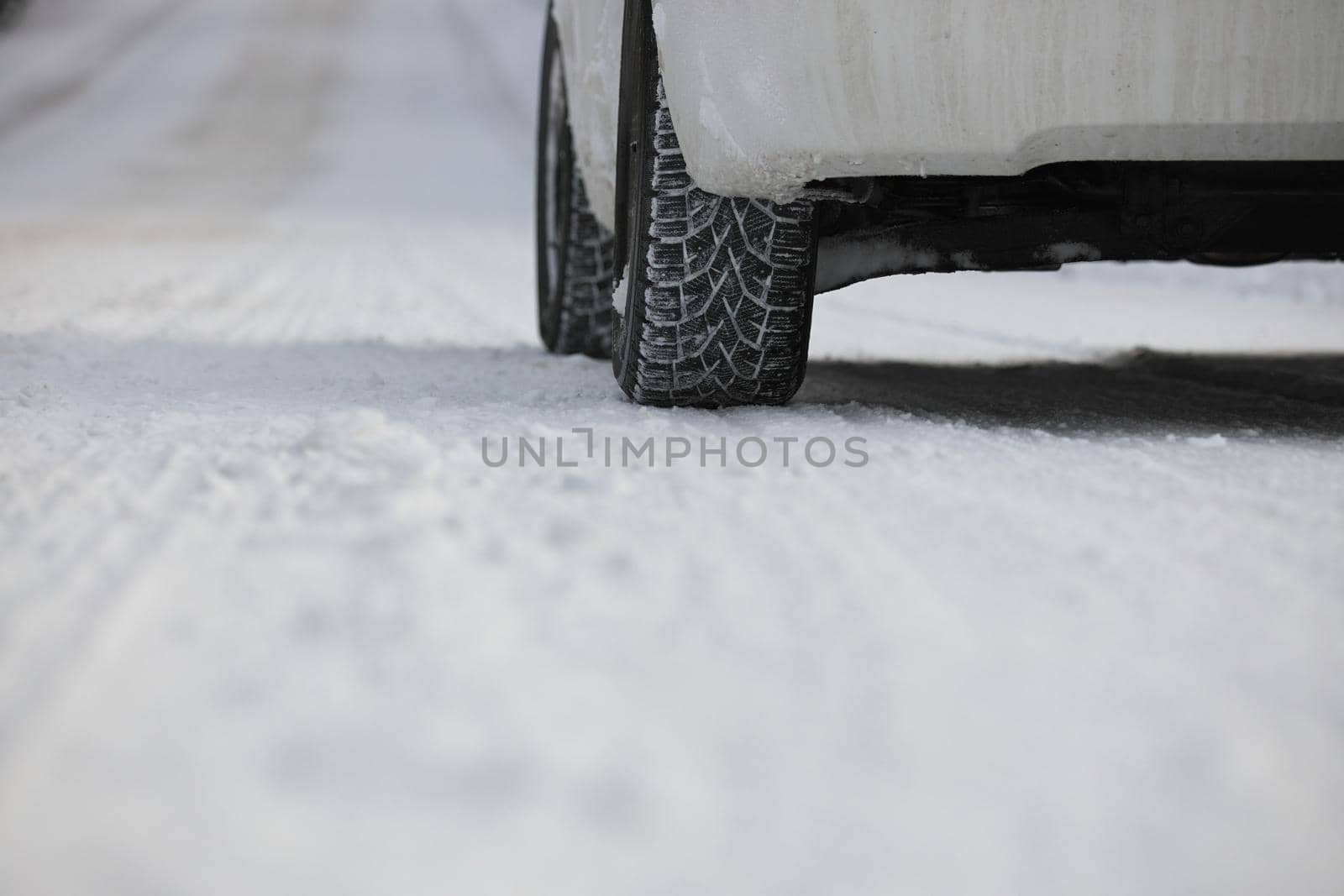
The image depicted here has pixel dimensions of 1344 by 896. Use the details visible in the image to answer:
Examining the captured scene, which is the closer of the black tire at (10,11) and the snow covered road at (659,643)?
the snow covered road at (659,643)

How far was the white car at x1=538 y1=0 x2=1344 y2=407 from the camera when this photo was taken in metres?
1.61

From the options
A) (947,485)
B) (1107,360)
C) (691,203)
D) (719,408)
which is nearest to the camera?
(947,485)

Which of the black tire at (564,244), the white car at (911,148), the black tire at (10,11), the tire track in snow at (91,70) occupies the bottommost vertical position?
the tire track in snow at (91,70)

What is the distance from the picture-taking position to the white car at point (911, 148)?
1.61m

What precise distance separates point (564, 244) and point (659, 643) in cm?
206

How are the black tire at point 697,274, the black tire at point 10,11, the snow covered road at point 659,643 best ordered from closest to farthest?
the snow covered road at point 659,643, the black tire at point 697,274, the black tire at point 10,11

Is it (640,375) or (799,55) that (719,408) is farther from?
(799,55)

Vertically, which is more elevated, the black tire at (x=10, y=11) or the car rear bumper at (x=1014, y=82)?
the car rear bumper at (x=1014, y=82)

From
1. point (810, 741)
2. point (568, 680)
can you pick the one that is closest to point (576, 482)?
point (568, 680)

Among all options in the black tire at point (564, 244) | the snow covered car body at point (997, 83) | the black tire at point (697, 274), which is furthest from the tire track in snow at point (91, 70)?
the snow covered car body at point (997, 83)

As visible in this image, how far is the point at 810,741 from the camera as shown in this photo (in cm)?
88

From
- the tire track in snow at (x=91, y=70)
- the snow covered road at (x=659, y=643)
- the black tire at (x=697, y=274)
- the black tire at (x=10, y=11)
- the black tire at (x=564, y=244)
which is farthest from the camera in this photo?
the black tire at (x=10, y=11)

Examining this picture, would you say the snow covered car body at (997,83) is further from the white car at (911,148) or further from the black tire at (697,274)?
the black tire at (697,274)

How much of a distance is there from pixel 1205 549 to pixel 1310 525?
0.19 m
